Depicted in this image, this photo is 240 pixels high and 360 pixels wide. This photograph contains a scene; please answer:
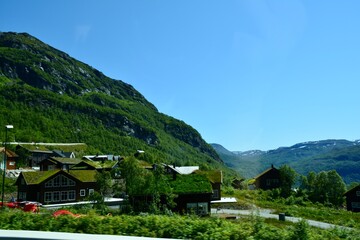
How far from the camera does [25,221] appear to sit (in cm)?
648

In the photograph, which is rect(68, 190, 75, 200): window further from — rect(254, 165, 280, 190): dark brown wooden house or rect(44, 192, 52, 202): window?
rect(254, 165, 280, 190): dark brown wooden house

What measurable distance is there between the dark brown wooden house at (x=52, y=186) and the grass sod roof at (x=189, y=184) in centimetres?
2073

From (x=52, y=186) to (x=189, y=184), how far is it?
22751mm

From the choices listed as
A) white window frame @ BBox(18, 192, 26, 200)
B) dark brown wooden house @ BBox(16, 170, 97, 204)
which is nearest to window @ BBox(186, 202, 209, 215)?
dark brown wooden house @ BBox(16, 170, 97, 204)

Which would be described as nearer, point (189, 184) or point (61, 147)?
point (189, 184)

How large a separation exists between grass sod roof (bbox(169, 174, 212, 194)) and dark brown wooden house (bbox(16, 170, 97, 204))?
20731 millimetres

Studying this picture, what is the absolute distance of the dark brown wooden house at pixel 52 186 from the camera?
49750mm

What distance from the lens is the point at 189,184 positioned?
39.2m

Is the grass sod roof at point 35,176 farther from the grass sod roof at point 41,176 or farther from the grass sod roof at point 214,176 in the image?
the grass sod roof at point 214,176

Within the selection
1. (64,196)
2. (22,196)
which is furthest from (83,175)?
(22,196)

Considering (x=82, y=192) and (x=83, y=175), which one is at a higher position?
(x=83, y=175)

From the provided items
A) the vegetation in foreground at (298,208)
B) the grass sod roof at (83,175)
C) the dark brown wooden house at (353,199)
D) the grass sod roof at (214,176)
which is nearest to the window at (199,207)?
the vegetation in foreground at (298,208)

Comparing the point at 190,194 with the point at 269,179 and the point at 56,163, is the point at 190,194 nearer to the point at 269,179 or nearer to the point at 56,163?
the point at 56,163

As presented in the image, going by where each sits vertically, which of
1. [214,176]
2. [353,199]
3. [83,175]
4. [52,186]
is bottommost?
[353,199]
